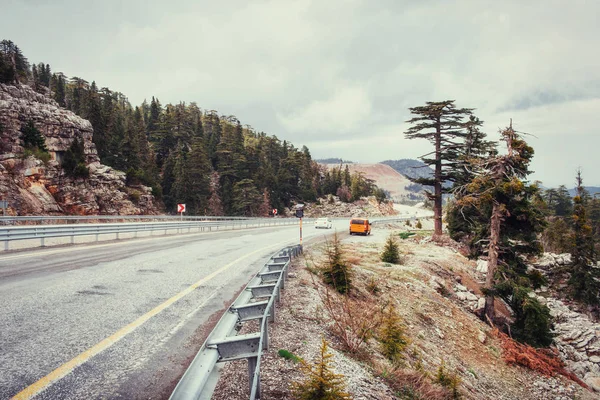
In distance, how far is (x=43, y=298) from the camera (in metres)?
6.01

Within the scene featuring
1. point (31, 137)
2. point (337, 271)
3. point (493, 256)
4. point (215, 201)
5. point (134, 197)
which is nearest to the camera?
point (337, 271)

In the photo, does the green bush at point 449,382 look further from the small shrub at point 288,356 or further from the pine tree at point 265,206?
the pine tree at point 265,206

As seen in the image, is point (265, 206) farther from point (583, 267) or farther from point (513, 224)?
point (513, 224)

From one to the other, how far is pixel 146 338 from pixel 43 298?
2938 millimetres

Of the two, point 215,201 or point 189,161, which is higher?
point 189,161

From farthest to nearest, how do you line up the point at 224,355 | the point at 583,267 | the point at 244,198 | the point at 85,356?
the point at 244,198 < the point at 583,267 < the point at 85,356 < the point at 224,355

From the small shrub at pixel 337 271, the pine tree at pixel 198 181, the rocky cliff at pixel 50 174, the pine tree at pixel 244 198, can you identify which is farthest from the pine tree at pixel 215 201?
the small shrub at pixel 337 271

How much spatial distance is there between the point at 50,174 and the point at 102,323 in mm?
44829

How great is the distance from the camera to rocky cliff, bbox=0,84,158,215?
35000 mm

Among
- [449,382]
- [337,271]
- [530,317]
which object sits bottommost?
[530,317]

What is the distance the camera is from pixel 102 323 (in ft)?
16.2

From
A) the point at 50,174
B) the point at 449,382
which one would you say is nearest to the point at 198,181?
the point at 50,174

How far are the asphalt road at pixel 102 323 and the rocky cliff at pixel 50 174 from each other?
31.8m

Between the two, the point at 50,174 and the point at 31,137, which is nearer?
the point at 50,174
